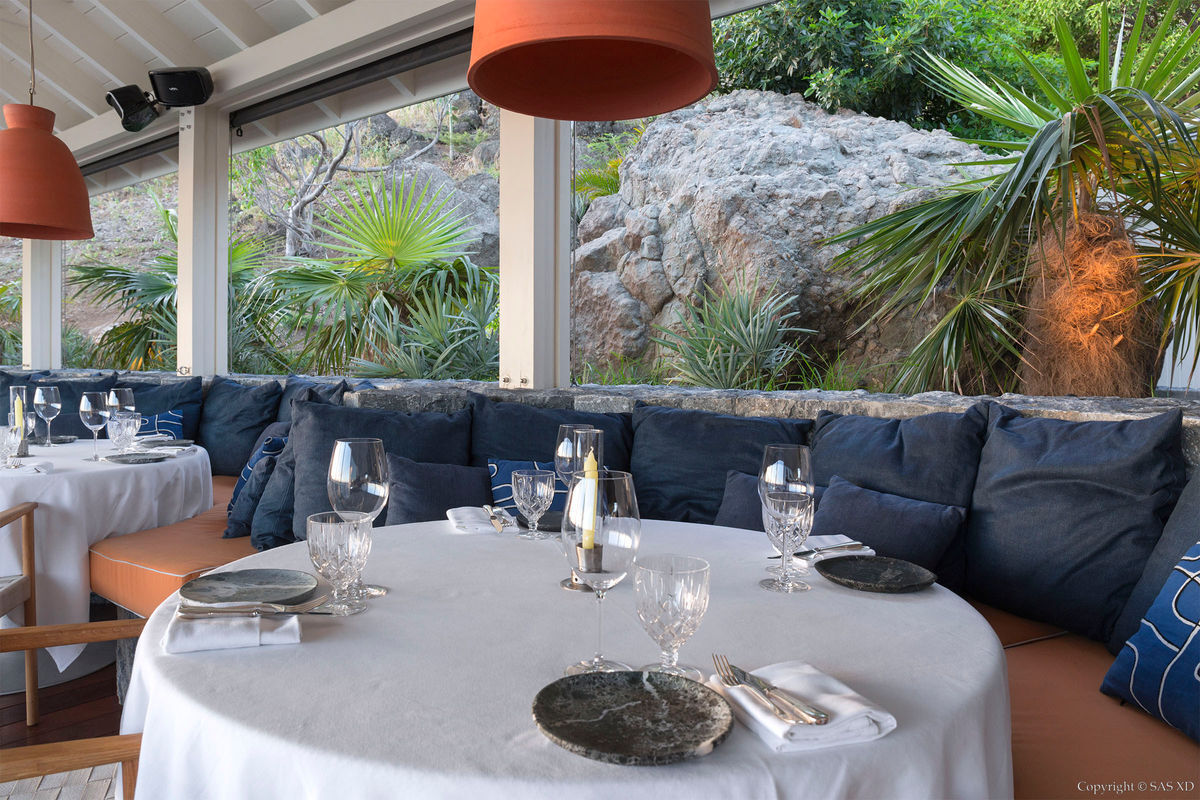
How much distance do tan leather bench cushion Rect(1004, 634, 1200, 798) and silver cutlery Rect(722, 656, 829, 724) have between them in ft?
2.14

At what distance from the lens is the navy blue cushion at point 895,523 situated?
1.91 meters

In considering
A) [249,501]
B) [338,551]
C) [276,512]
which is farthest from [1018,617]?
[249,501]

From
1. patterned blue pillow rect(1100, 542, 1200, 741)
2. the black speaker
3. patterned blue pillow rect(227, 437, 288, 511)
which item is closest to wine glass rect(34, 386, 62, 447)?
patterned blue pillow rect(227, 437, 288, 511)

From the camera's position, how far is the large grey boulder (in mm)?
4723

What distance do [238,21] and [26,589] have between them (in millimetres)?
3325

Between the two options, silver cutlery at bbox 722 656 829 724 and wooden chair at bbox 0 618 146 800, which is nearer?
silver cutlery at bbox 722 656 829 724

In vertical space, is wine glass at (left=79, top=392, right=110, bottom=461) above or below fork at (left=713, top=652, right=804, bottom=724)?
above

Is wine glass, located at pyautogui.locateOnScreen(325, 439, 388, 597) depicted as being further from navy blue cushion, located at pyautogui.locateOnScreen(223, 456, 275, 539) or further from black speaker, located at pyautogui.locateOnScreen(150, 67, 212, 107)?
black speaker, located at pyautogui.locateOnScreen(150, 67, 212, 107)

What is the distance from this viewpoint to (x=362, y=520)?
3.76 feet

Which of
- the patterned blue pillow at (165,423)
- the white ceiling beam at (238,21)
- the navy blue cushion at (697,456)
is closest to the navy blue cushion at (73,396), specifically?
the patterned blue pillow at (165,423)

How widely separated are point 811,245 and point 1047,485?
122 inches

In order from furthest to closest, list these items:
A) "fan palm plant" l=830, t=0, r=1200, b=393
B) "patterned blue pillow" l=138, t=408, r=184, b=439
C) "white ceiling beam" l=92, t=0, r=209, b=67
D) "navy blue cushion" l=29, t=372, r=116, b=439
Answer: "white ceiling beam" l=92, t=0, r=209, b=67, "patterned blue pillow" l=138, t=408, r=184, b=439, "navy blue cushion" l=29, t=372, r=116, b=439, "fan palm plant" l=830, t=0, r=1200, b=393

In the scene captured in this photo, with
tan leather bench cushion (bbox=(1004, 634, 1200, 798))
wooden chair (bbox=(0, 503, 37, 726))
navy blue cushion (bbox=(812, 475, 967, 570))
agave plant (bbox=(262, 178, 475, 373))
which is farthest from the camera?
agave plant (bbox=(262, 178, 475, 373))

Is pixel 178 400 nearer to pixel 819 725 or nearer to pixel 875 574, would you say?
pixel 875 574
